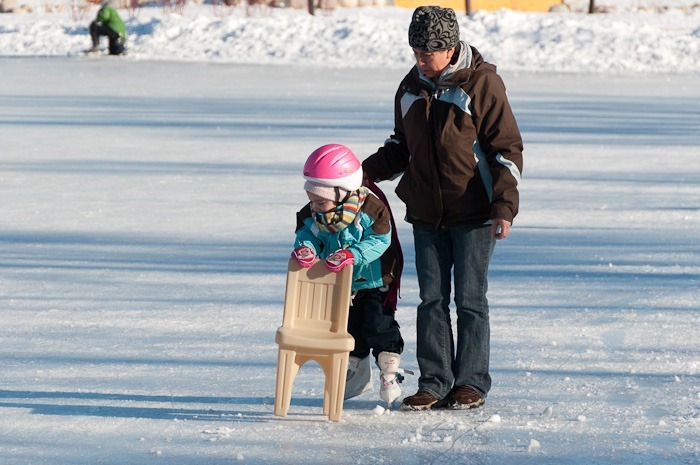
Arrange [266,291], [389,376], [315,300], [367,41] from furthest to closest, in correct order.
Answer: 1. [367,41]
2. [266,291]
3. [389,376]
4. [315,300]

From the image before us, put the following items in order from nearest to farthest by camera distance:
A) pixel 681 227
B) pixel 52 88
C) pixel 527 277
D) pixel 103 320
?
pixel 103 320
pixel 527 277
pixel 681 227
pixel 52 88

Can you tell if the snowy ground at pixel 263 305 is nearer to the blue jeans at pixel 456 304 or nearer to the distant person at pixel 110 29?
the blue jeans at pixel 456 304

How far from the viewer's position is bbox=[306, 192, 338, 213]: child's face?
3654 mm

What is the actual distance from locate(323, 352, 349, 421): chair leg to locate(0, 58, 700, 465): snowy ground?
5 centimetres

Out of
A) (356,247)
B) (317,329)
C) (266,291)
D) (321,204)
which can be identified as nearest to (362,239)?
(356,247)

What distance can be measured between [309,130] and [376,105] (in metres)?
2.78

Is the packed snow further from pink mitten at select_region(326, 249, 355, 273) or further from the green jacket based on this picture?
the green jacket

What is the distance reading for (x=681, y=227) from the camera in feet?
24.1

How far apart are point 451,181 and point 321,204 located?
433mm

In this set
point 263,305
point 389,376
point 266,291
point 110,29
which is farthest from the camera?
point 110,29

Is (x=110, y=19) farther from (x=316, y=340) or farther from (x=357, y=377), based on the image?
(x=316, y=340)

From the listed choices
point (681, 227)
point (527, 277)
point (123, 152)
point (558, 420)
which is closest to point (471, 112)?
point (558, 420)

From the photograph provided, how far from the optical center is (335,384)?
3.66 meters

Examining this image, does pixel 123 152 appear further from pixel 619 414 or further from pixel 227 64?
pixel 227 64
